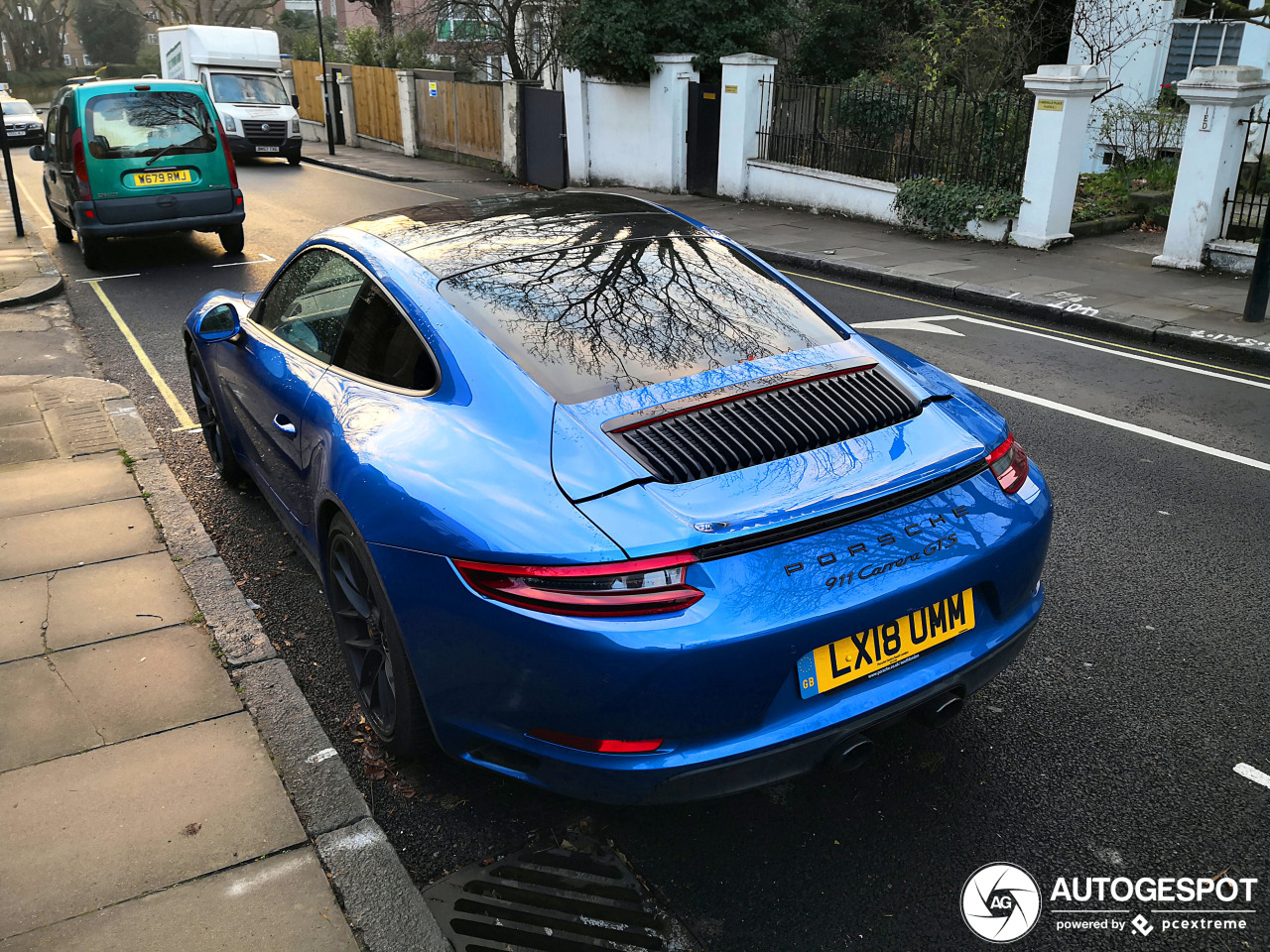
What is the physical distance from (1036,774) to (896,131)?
13.5 metres

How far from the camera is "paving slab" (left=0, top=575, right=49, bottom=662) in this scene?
403cm

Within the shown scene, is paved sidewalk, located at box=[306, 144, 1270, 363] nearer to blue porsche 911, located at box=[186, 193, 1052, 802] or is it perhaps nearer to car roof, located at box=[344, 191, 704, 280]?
car roof, located at box=[344, 191, 704, 280]

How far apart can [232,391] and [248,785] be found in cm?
223

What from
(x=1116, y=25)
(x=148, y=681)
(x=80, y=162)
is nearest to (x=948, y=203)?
(x=1116, y=25)

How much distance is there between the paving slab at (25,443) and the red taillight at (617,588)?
4746 millimetres

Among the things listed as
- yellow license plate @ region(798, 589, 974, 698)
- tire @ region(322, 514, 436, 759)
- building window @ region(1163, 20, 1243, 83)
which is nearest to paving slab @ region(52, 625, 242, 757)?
tire @ region(322, 514, 436, 759)

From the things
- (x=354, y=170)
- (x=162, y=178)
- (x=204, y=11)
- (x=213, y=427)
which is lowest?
(x=354, y=170)

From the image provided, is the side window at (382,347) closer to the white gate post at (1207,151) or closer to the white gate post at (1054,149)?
the white gate post at (1207,151)

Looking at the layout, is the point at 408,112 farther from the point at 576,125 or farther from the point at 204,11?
the point at 204,11

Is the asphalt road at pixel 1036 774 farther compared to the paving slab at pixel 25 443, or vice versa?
the paving slab at pixel 25 443

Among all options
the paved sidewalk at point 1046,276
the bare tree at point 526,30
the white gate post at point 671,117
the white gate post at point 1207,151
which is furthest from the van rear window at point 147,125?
the white gate post at point 1207,151

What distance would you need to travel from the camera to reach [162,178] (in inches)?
483

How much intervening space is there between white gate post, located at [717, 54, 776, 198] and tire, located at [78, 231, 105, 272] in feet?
33.6

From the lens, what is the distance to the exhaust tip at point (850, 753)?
2693mm
